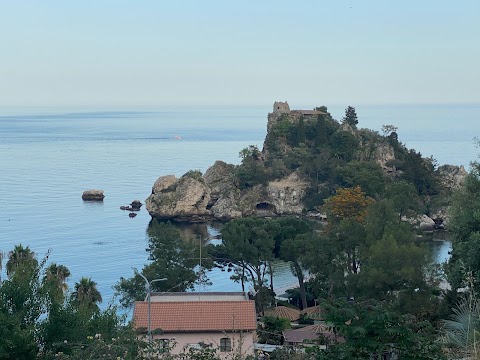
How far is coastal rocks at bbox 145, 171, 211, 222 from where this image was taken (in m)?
75.4

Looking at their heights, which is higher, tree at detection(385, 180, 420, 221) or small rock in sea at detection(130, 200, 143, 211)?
tree at detection(385, 180, 420, 221)

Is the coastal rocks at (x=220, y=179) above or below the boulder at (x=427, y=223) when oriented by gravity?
above

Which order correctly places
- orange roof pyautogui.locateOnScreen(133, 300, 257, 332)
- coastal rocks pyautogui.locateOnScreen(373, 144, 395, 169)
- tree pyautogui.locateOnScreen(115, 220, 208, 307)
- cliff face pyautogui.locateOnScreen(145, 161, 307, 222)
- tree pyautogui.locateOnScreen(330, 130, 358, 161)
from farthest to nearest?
1. coastal rocks pyautogui.locateOnScreen(373, 144, 395, 169)
2. tree pyautogui.locateOnScreen(330, 130, 358, 161)
3. cliff face pyautogui.locateOnScreen(145, 161, 307, 222)
4. tree pyautogui.locateOnScreen(115, 220, 208, 307)
5. orange roof pyautogui.locateOnScreen(133, 300, 257, 332)

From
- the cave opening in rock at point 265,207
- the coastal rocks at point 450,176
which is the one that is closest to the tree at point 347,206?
the cave opening in rock at point 265,207

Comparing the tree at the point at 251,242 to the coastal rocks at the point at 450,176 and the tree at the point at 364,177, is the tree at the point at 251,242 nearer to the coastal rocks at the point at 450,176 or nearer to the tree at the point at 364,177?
the tree at the point at 364,177

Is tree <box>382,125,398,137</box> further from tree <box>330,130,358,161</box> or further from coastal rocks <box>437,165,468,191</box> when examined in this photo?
coastal rocks <box>437,165,468,191</box>

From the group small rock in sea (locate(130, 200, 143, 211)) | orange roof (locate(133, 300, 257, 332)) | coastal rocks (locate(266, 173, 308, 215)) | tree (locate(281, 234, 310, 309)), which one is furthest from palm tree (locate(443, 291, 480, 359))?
small rock in sea (locate(130, 200, 143, 211))

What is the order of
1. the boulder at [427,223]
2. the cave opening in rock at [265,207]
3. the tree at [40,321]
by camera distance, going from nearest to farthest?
the tree at [40,321] < the boulder at [427,223] < the cave opening in rock at [265,207]

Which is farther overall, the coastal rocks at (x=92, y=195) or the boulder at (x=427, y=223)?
the coastal rocks at (x=92, y=195)

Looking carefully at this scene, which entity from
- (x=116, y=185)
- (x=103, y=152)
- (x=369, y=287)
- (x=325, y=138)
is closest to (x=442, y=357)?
(x=369, y=287)

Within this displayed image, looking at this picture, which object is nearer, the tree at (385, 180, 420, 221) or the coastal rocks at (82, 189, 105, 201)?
the tree at (385, 180, 420, 221)

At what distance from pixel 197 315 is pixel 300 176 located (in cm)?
5858

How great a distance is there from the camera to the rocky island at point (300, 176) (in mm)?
75562

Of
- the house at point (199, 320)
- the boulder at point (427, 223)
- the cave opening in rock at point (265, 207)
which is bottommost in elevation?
the boulder at point (427, 223)
